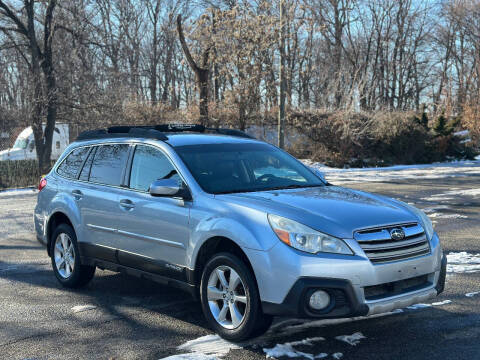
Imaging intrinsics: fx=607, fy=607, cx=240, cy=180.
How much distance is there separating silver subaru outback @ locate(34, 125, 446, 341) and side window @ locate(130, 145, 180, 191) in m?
0.01

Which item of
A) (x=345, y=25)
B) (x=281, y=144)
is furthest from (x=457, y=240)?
(x=345, y=25)

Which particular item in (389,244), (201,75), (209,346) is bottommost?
(209,346)

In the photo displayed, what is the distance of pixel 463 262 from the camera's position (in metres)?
7.60

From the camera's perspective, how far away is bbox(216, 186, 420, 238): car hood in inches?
176

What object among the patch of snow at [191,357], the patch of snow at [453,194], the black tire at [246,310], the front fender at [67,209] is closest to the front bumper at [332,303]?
the black tire at [246,310]

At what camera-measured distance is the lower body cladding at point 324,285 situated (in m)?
4.32

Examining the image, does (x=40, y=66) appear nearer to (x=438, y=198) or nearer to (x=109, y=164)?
(x=438, y=198)

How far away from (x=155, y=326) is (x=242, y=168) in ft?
5.46

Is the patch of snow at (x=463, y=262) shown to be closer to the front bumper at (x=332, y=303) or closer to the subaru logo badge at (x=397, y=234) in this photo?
the subaru logo badge at (x=397, y=234)

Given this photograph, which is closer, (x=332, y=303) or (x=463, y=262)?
(x=332, y=303)

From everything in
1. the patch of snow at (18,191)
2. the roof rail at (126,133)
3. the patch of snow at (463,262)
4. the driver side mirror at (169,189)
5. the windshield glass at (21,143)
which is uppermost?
the windshield glass at (21,143)

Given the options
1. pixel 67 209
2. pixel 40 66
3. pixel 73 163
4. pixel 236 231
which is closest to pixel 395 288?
pixel 236 231

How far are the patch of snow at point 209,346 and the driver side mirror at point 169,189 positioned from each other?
3.90 ft

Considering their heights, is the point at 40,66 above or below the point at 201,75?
above
